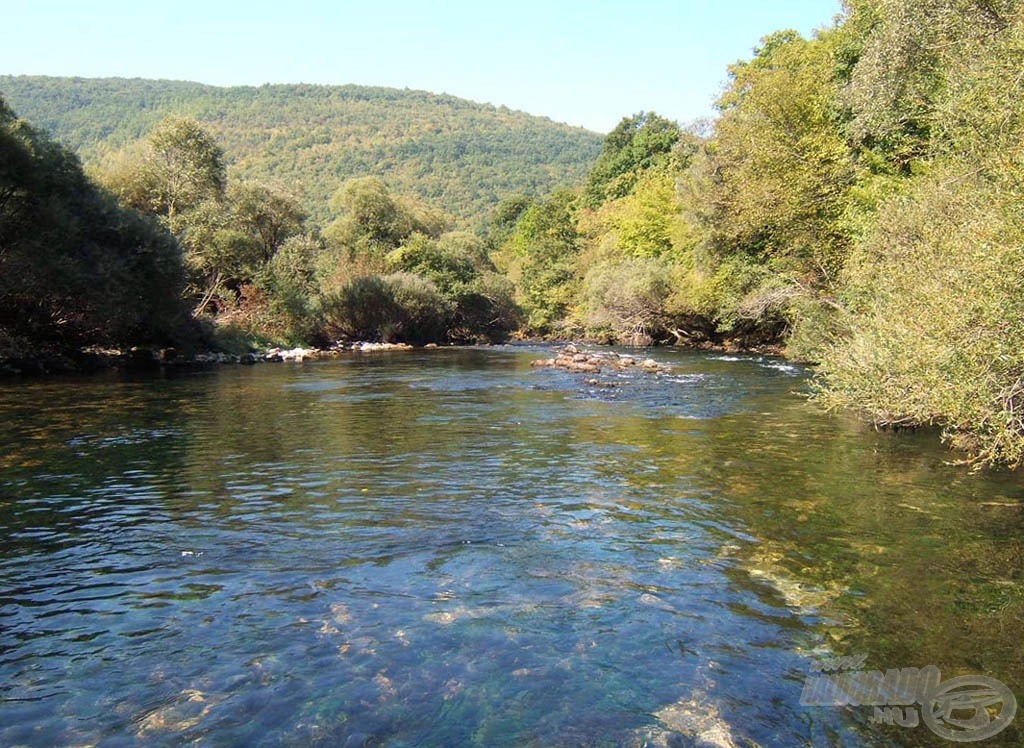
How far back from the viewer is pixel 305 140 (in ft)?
554

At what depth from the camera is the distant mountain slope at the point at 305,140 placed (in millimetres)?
146250

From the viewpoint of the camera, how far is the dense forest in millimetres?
12523

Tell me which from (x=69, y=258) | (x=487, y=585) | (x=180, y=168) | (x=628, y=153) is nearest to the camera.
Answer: (x=487, y=585)

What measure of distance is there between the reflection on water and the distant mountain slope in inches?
4940

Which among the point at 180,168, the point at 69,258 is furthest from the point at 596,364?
the point at 180,168

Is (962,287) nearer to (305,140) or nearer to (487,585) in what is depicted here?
(487,585)

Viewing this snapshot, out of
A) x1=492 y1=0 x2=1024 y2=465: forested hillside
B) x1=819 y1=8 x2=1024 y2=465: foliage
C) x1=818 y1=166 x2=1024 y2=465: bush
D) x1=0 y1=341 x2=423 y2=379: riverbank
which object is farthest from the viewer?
x1=0 y1=341 x2=423 y2=379: riverbank

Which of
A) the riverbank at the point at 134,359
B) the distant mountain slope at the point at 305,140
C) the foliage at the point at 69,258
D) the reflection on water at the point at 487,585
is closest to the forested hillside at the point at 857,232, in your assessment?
the reflection on water at the point at 487,585

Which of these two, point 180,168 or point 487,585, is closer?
point 487,585

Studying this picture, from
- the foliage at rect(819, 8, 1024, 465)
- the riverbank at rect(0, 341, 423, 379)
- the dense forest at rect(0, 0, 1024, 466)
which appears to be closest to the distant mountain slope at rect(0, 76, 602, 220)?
the dense forest at rect(0, 0, 1024, 466)

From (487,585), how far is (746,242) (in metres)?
33.7

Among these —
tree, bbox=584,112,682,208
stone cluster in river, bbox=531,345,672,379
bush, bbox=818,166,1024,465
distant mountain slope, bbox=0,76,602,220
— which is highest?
distant mountain slope, bbox=0,76,602,220

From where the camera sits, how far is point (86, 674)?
6.18 m

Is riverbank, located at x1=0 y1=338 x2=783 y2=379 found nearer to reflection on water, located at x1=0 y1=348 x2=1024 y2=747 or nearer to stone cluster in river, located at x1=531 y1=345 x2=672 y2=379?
stone cluster in river, located at x1=531 y1=345 x2=672 y2=379
